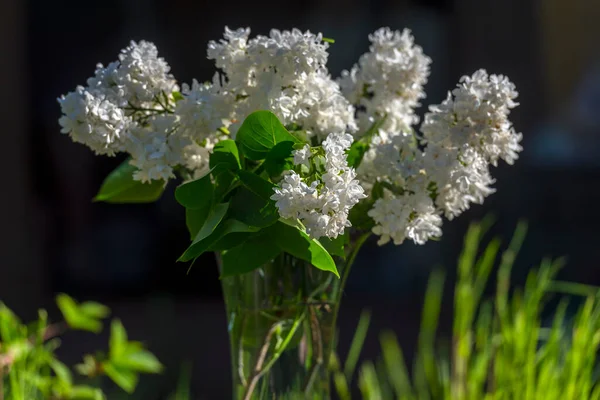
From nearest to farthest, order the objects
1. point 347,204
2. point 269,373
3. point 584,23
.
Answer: point 347,204
point 269,373
point 584,23

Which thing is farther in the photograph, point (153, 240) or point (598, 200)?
point (153, 240)

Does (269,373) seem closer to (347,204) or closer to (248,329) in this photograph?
(248,329)

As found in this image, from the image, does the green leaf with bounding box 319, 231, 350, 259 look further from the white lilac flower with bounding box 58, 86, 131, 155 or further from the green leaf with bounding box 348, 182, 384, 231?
the white lilac flower with bounding box 58, 86, 131, 155

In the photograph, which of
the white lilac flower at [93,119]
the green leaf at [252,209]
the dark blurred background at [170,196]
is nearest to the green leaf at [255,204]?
the green leaf at [252,209]

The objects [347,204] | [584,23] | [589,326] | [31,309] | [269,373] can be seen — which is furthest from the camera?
[31,309]

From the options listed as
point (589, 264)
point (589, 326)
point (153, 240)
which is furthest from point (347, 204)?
point (153, 240)

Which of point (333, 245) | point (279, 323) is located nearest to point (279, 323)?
point (279, 323)

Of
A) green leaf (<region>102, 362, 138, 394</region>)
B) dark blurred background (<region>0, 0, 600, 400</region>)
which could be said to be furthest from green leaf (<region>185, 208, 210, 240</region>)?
dark blurred background (<region>0, 0, 600, 400</region>)

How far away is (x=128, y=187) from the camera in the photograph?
65 centimetres

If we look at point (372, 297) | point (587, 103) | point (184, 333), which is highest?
point (587, 103)

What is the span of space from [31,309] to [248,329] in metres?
2.08

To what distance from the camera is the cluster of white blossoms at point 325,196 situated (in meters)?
0.48

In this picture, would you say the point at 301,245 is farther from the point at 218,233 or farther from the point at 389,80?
the point at 389,80

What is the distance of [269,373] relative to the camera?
0.64 metres
